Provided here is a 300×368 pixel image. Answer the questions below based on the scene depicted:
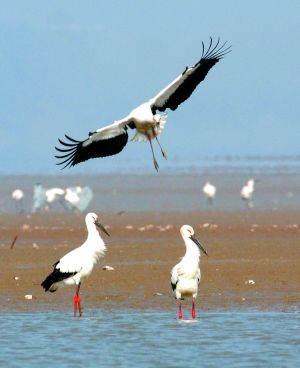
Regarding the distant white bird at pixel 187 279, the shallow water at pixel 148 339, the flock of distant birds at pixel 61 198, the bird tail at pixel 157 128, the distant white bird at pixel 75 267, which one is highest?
the flock of distant birds at pixel 61 198

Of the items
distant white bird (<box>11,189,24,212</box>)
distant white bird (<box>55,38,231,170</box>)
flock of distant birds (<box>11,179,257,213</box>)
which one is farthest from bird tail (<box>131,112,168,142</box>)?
distant white bird (<box>11,189,24,212</box>)

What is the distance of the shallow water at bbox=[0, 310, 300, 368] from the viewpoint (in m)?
9.63

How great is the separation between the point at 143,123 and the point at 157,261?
2.56 metres

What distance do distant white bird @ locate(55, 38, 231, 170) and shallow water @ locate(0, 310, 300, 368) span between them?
7.22 feet

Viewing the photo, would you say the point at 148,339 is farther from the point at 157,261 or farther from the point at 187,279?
the point at 157,261

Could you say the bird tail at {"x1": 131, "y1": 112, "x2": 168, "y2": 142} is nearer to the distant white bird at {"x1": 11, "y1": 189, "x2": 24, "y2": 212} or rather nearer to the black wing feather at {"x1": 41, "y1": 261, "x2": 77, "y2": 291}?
the black wing feather at {"x1": 41, "y1": 261, "x2": 77, "y2": 291}

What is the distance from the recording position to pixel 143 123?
1395 cm

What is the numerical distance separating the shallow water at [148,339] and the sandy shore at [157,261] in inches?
27.2

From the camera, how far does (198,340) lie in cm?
1048

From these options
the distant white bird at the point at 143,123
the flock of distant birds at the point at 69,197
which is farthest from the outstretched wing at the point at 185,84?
the flock of distant birds at the point at 69,197

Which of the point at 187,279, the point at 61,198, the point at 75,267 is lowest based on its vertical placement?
the point at 187,279

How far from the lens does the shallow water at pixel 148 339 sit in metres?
9.63

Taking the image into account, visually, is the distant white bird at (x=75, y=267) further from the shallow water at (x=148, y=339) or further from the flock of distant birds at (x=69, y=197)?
the flock of distant birds at (x=69, y=197)

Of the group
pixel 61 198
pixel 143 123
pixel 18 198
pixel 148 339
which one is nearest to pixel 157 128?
pixel 143 123
